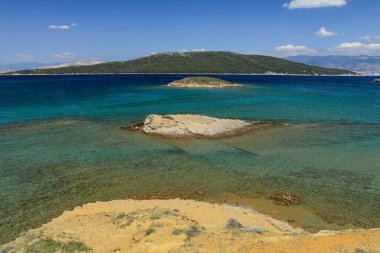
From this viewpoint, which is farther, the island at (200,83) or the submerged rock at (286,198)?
the island at (200,83)

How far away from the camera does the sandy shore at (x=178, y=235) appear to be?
15.3 metres

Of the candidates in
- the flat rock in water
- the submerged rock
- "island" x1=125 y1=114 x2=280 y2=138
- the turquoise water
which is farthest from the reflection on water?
the flat rock in water

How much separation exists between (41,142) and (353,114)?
186ft

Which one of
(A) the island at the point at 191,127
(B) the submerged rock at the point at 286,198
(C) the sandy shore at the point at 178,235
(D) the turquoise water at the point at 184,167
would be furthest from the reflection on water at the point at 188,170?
(C) the sandy shore at the point at 178,235

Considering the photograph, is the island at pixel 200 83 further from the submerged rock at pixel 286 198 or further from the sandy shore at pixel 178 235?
the sandy shore at pixel 178 235

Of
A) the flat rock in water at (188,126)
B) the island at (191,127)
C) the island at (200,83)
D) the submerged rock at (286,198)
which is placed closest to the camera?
the submerged rock at (286,198)

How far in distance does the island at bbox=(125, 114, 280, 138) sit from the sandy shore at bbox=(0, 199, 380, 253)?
25.6 meters

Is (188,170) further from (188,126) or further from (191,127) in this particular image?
(188,126)

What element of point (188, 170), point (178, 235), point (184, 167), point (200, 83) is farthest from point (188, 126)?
point (200, 83)

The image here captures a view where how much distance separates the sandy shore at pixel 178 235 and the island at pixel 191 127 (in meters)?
25.6

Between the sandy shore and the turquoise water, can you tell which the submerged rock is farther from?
the sandy shore

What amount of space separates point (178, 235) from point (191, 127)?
3258 cm

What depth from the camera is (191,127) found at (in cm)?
4922

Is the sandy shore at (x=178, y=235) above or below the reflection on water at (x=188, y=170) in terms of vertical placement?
above
